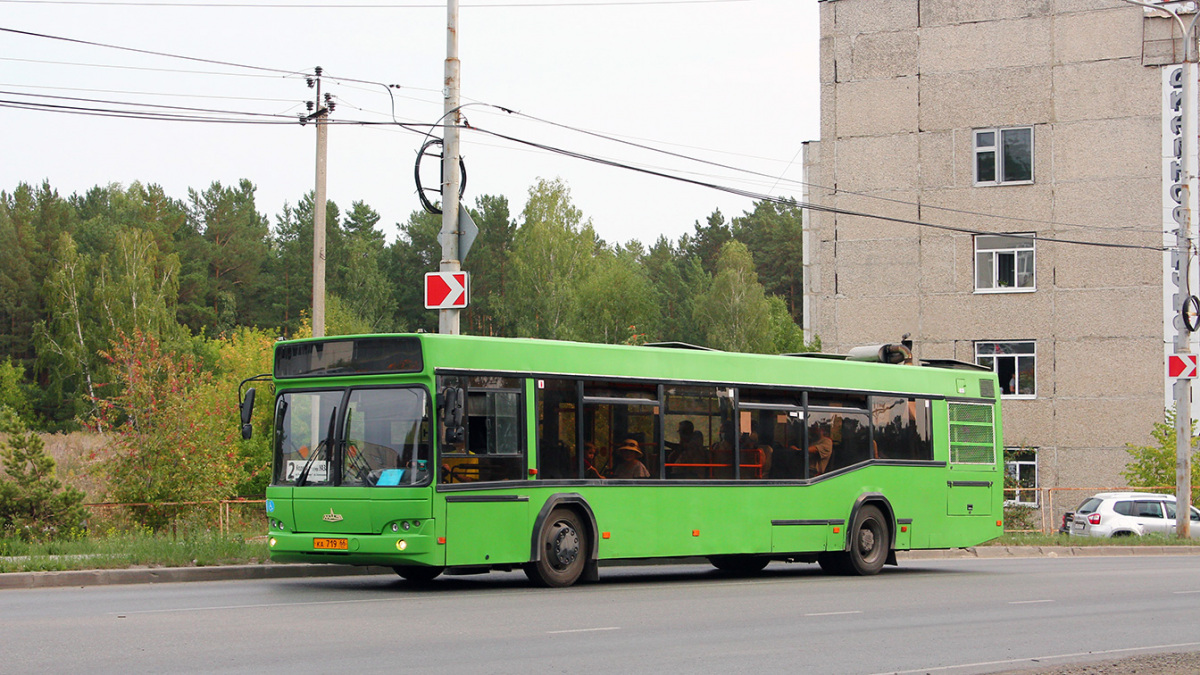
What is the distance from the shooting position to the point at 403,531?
1459 cm

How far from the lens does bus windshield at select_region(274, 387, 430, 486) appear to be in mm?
14773

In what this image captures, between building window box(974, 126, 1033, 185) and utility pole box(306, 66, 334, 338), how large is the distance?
19.8 metres

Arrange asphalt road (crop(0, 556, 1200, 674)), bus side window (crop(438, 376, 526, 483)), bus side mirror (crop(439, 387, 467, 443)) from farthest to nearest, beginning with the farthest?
bus side window (crop(438, 376, 526, 483)), bus side mirror (crop(439, 387, 467, 443)), asphalt road (crop(0, 556, 1200, 674))

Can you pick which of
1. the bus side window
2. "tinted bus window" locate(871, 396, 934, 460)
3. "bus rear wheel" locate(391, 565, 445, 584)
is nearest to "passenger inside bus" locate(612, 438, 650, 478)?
the bus side window

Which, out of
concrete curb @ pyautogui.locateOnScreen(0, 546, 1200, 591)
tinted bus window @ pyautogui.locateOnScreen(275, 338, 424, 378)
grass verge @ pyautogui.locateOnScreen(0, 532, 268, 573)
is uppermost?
tinted bus window @ pyautogui.locateOnScreen(275, 338, 424, 378)

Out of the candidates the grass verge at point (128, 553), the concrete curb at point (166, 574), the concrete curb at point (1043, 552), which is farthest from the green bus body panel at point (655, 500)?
the concrete curb at point (1043, 552)

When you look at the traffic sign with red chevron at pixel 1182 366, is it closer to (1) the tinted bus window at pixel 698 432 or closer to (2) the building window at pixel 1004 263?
(2) the building window at pixel 1004 263

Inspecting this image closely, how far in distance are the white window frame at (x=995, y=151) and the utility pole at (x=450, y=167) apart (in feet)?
82.1

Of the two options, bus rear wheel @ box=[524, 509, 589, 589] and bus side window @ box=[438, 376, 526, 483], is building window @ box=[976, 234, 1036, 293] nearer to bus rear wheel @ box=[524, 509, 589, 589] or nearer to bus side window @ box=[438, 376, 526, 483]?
bus rear wheel @ box=[524, 509, 589, 589]

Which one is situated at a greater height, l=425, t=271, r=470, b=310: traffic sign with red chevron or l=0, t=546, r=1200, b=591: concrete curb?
l=425, t=271, r=470, b=310: traffic sign with red chevron

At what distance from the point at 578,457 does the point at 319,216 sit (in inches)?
574

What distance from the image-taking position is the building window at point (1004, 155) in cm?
4100

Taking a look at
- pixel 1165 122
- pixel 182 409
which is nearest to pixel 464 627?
pixel 182 409

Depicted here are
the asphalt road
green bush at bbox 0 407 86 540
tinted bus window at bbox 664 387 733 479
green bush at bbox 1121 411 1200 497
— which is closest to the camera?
the asphalt road
